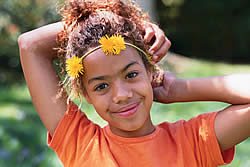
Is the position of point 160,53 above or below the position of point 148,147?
above

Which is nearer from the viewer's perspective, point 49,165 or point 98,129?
point 98,129

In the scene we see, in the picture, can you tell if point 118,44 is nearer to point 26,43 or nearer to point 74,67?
point 74,67

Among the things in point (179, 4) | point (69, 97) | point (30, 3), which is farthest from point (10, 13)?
point (69, 97)

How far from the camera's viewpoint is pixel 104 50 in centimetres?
262

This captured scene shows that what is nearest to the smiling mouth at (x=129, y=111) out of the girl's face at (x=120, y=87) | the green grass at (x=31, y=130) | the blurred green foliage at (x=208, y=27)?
the girl's face at (x=120, y=87)

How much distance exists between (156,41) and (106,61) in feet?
0.99

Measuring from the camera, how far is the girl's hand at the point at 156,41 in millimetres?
2834

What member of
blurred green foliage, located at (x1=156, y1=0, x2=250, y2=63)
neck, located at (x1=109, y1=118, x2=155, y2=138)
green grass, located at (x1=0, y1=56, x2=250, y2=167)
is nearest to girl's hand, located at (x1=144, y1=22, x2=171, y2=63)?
neck, located at (x1=109, y1=118, x2=155, y2=138)

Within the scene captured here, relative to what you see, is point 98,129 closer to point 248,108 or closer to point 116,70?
point 116,70

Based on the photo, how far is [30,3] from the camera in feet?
34.6

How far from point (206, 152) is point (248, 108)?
8.4 inches

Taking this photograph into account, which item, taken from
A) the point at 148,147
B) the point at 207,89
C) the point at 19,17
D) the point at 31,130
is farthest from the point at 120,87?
the point at 19,17

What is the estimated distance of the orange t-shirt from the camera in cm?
268

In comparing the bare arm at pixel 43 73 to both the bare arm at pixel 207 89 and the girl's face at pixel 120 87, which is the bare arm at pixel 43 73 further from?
the bare arm at pixel 207 89
